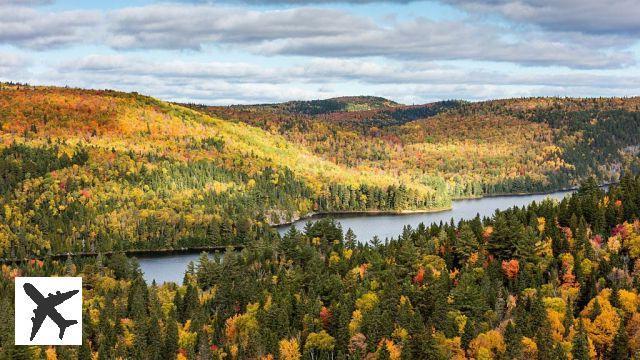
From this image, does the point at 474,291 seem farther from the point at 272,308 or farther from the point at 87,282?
→ the point at 87,282

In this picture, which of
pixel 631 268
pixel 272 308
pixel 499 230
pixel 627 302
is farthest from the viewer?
pixel 499 230

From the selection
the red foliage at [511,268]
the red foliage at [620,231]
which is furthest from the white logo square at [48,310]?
the red foliage at [620,231]

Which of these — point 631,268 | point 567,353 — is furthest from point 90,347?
point 631,268

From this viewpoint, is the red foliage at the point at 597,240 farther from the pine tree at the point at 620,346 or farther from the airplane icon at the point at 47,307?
the airplane icon at the point at 47,307

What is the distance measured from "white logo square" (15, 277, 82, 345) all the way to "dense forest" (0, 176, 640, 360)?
257 ft

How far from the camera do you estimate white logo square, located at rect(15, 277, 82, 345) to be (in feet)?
202

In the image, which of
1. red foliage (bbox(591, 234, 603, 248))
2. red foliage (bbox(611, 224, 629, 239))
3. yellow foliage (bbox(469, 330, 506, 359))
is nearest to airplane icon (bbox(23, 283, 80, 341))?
yellow foliage (bbox(469, 330, 506, 359))

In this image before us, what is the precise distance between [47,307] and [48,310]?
0.95 feet

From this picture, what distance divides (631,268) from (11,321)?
410 feet

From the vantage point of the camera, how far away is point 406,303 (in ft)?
511

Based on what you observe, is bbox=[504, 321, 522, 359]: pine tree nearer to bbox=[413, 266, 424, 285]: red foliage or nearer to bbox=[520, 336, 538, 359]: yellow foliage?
bbox=[520, 336, 538, 359]: yellow foliage

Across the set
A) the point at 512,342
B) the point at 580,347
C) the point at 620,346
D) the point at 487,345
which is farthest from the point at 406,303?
the point at 620,346

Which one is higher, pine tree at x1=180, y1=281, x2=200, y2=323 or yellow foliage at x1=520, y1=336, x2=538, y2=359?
pine tree at x1=180, y1=281, x2=200, y2=323

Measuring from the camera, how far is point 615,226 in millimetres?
191125
